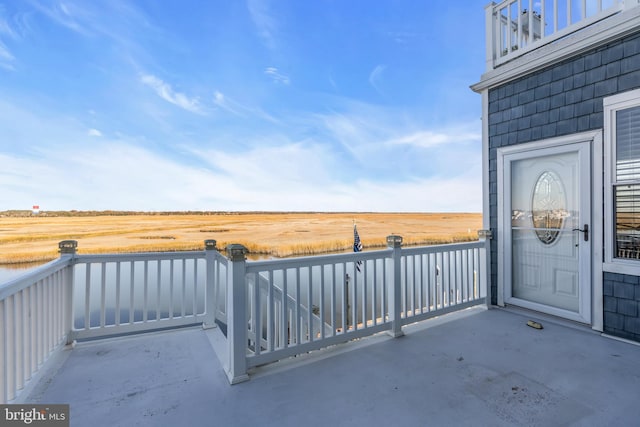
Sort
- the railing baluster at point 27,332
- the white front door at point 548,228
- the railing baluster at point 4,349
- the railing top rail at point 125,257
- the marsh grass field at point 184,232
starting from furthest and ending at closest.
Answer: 1. the marsh grass field at point 184,232
2. the white front door at point 548,228
3. the railing top rail at point 125,257
4. the railing baluster at point 27,332
5. the railing baluster at point 4,349

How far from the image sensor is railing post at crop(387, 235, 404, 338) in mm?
2600

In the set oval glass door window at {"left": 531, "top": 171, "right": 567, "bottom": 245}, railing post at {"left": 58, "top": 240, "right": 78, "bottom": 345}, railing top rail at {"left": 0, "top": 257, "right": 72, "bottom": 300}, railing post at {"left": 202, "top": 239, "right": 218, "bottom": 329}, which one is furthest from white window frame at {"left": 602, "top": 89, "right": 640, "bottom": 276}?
railing post at {"left": 58, "top": 240, "right": 78, "bottom": 345}

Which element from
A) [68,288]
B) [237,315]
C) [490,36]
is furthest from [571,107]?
[68,288]

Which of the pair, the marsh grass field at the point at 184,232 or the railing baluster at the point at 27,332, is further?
the marsh grass field at the point at 184,232

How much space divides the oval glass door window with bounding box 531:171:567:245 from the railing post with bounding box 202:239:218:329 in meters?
3.77

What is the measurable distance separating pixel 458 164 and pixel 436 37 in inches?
254

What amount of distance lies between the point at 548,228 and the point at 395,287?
2007mm

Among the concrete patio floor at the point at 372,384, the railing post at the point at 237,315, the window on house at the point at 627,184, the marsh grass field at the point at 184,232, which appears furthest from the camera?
the marsh grass field at the point at 184,232

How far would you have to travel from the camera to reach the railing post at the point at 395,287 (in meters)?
2.60

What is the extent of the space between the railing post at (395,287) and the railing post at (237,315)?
142cm

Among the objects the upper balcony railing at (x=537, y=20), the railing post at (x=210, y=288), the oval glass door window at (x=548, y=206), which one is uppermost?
the upper balcony railing at (x=537, y=20)

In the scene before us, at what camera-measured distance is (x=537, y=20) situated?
12.4 feet

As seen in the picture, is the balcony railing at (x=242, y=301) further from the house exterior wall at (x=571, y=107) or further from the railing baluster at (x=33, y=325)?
the house exterior wall at (x=571, y=107)

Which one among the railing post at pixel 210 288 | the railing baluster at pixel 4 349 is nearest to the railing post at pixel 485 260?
the railing post at pixel 210 288
